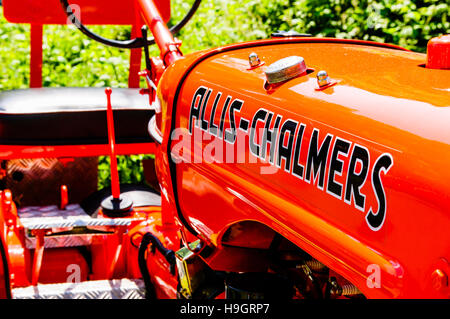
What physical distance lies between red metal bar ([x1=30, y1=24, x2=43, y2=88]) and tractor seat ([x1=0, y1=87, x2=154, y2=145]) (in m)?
0.43

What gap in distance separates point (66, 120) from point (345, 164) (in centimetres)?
178

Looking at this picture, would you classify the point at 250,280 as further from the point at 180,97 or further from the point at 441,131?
the point at 441,131

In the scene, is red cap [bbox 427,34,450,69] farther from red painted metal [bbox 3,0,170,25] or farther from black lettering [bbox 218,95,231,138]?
red painted metal [bbox 3,0,170,25]

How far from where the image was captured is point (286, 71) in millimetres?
1343

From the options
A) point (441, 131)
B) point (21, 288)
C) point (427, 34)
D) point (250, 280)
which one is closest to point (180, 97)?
point (250, 280)

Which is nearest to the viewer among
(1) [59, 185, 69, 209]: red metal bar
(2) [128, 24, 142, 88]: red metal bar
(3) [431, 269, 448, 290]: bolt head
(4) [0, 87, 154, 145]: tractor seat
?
(3) [431, 269, 448, 290]: bolt head

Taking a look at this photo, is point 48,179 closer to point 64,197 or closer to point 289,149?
point 64,197

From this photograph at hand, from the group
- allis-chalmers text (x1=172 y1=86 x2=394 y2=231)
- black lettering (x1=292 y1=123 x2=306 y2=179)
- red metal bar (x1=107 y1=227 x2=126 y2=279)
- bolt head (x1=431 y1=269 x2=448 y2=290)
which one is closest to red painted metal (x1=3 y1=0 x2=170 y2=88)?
red metal bar (x1=107 y1=227 x2=126 y2=279)

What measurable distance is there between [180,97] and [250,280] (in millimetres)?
464

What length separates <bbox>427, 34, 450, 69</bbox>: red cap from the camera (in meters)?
1.25

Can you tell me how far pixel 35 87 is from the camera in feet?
Result: 10.7

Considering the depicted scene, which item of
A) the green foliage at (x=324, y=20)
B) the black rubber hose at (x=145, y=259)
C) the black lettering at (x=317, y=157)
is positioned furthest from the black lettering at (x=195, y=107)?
the green foliage at (x=324, y=20)

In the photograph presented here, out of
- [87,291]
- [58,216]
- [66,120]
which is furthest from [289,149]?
[58,216]

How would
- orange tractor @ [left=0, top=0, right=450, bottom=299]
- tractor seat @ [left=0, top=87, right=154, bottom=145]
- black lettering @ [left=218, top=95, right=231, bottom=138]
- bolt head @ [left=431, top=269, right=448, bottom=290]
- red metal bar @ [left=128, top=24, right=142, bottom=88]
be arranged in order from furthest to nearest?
red metal bar @ [left=128, top=24, right=142, bottom=88]
tractor seat @ [left=0, top=87, right=154, bottom=145]
black lettering @ [left=218, top=95, right=231, bottom=138]
orange tractor @ [left=0, top=0, right=450, bottom=299]
bolt head @ [left=431, top=269, right=448, bottom=290]
